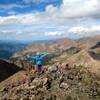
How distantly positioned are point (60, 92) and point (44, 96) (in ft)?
9.64

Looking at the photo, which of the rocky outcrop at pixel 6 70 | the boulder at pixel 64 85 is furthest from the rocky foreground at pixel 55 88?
the rocky outcrop at pixel 6 70

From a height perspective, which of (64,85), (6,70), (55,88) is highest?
(6,70)

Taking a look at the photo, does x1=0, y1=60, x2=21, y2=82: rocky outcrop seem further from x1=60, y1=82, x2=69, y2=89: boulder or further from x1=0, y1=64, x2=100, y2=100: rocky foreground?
x1=60, y1=82, x2=69, y2=89: boulder

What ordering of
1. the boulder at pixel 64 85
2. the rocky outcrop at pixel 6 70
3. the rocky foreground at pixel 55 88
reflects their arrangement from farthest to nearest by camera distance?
the rocky outcrop at pixel 6 70, the boulder at pixel 64 85, the rocky foreground at pixel 55 88

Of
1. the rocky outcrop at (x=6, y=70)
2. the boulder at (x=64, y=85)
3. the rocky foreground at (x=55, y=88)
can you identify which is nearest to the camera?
the rocky foreground at (x=55, y=88)

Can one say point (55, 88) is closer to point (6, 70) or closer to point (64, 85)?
point (64, 85)

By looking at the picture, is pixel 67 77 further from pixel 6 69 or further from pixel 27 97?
pixel 6 69

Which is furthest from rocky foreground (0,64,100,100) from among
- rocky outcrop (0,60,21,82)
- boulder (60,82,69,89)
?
rocky outcrop (0,60,21,82)

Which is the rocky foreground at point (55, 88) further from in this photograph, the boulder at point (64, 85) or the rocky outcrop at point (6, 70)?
the rocky outcrop at point (6, 70)

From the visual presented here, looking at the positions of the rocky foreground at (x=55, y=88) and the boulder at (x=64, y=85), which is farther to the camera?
the boulder at (x=64, y=85)

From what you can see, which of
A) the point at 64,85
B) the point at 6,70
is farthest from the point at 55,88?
the point at 6,70

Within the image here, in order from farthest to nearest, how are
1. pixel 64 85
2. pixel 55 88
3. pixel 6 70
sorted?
1. pixel 6 70
2. pixel 64 85
3. pixel 55 88

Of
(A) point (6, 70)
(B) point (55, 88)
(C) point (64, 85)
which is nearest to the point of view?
(B) point (55, 88)

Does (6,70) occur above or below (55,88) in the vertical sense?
above
